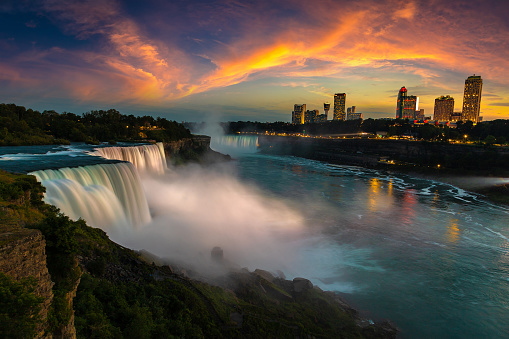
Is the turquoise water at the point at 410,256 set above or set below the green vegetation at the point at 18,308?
below

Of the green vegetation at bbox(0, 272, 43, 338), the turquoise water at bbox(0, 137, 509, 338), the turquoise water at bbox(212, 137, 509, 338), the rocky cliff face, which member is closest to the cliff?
the turquoise water at bbox(0, 137, 509, 338)

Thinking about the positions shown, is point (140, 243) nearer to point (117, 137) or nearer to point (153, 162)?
point (153, 162)

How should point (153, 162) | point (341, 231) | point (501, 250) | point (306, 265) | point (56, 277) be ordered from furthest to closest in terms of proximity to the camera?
point (153, 162), point (341, 231), point (501, 250), point (306, 265), point (56, 277)

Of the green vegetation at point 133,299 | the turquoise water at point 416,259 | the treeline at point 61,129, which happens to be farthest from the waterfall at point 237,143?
the green vegetation at point 133,299

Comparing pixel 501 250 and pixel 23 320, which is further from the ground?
pixel 23 320

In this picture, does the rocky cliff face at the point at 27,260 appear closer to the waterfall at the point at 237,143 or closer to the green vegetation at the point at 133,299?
the green vegetation at the point at 133,299

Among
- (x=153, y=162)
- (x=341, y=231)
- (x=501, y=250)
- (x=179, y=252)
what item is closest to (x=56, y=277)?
(x=179, y=252)
